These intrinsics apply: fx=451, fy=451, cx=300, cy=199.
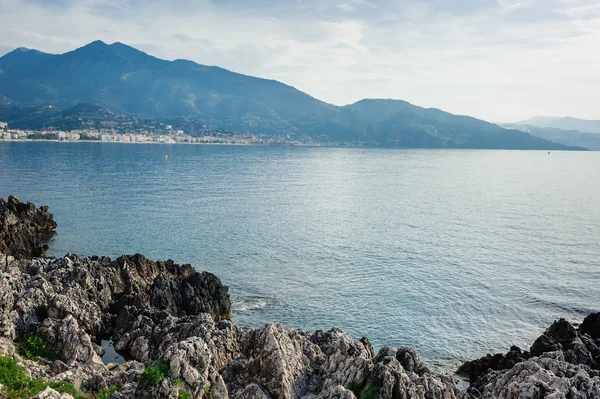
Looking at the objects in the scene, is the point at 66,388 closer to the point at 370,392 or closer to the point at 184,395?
the point at 184,395

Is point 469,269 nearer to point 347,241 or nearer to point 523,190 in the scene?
point 347,241

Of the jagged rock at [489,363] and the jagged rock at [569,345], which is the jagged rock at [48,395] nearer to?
the jagged rock at [489,363]

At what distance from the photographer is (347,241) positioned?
6744 centimetres

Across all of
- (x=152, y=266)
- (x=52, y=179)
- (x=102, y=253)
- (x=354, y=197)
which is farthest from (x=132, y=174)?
(x=152, y=266)

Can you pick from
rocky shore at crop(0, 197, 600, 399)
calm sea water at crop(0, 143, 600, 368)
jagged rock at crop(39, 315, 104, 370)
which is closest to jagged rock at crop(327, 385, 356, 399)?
rocky shore at crop(0, 197, 600, 399)

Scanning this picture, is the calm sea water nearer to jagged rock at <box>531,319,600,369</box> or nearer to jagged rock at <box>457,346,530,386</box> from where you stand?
jagged rock at <box>457,346,530,386</box>

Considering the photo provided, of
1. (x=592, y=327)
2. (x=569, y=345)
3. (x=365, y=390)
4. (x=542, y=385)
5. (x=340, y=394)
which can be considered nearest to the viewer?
(x=542, y=385)

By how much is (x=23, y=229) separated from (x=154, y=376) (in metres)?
46.3

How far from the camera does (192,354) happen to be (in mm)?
22688

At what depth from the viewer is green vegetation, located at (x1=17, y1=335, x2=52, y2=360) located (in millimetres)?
27203

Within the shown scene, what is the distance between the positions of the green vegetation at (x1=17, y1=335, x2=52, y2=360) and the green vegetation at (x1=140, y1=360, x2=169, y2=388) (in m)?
10.9

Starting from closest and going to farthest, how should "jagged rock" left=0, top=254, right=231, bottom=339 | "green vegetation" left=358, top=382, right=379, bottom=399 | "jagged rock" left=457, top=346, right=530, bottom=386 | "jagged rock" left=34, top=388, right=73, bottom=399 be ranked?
1. "jagged rock" left=34, top=388, right=73, bottom=399
2. "green vegetation" left=358, top=382, right=379, bottom=399
3. "jagged rock" left=457, top=346, right=530, bottom=386
4. "jagged rock" left=0, top=254, right=231, bottom=339

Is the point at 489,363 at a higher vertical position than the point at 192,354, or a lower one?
lower

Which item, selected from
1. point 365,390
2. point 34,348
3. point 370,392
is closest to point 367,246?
point 365,390
